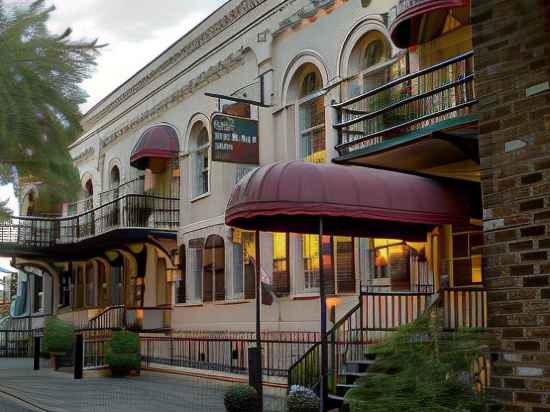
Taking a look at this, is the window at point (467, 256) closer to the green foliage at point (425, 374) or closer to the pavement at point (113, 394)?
the pavement at point (113, 394)

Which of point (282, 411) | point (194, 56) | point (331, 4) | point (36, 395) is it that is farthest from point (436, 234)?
point (194, 56)

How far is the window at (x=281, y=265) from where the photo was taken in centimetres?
1905

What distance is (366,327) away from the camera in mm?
12992

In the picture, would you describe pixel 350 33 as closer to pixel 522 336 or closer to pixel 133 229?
pixel 133 229

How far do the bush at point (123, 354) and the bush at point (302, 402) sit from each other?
9.62m

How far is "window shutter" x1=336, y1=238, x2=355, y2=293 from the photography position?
16.9 m

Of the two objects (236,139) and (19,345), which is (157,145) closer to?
(236,139)

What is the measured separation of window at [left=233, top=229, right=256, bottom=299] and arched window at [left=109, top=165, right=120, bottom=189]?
38.2 feet

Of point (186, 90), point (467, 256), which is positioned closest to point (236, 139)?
point (186, 90)

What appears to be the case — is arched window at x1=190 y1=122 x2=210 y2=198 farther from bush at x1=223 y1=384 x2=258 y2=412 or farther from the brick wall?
the brick wall

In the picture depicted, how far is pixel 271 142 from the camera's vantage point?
2003 cm

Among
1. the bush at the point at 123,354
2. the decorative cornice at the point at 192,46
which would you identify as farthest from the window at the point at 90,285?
the bush at the point at 123,354

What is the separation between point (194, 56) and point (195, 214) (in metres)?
5.07

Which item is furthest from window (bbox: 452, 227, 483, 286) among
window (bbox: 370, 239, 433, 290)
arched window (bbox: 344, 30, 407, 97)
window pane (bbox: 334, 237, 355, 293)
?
arched window (bbox: 344, 30, 407, 97)
